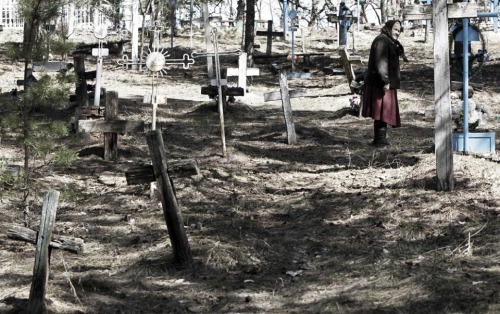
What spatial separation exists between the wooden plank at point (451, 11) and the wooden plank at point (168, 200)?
3.04 m

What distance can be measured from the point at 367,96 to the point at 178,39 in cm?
1804

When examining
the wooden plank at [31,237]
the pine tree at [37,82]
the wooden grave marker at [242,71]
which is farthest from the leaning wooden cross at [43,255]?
the wooden grave marker at [242,71]

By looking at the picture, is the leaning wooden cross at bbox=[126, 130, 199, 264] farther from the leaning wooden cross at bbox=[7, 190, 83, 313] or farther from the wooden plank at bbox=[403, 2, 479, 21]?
the wooden plank at bbox=[403, 2, 479, 21]

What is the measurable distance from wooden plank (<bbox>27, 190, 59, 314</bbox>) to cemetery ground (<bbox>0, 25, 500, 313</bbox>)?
9.8 inches

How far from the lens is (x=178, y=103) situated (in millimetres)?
16828

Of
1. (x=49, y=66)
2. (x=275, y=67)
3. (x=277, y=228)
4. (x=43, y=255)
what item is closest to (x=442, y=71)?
(x=277, y=228)

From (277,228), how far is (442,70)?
2.27 m

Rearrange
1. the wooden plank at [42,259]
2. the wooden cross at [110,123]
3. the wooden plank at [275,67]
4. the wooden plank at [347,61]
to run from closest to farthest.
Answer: the wooden plank at [42,259], the wooden cross at [110,123], the wooden plank at [347,61], the wooden plank at [275,67]

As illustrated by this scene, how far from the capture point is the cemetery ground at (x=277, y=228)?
5914mm

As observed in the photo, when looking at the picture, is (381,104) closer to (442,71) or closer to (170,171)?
(442,71)

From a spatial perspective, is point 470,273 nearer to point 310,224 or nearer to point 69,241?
point 310,224

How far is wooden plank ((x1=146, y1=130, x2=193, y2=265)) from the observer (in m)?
6.46

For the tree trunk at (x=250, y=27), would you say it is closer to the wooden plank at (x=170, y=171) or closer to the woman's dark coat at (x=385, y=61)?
the woman's dark coat at (x=385, y=61)

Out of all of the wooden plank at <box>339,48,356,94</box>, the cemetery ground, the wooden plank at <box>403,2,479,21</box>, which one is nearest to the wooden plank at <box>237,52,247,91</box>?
the cemetery ground
